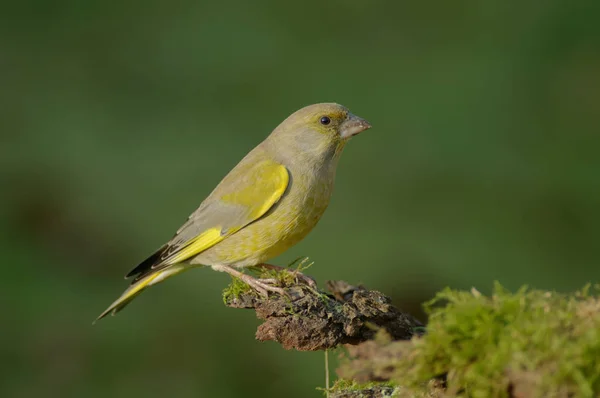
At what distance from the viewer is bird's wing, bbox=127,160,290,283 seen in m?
4.10

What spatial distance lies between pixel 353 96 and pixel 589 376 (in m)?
5.36

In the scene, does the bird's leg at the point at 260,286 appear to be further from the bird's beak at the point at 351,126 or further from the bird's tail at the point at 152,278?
the bird's beak at the point at 351,126

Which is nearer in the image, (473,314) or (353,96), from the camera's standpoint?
(473,314)

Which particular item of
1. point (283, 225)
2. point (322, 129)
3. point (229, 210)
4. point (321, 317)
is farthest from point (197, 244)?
point (321, 317)

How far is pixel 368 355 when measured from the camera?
86.9 inches

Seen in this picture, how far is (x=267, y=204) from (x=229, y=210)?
0.31 metres

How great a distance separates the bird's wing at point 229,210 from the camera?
4102 mm

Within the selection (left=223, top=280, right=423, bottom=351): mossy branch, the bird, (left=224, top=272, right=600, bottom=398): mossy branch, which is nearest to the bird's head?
A: the bird

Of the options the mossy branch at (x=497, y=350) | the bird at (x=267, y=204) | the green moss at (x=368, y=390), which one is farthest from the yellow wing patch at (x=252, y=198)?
the mossy branch at (x=497, y=350)

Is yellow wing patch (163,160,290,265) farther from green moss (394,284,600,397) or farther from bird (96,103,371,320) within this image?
green moss (394,284,600,397)

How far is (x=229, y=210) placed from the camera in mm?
4250

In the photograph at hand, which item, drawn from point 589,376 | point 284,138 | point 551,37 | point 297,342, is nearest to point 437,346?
point 589,376

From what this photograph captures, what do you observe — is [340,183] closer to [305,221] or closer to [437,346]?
[305,221]

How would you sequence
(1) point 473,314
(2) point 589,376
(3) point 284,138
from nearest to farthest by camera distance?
(2) point 589,376 → (1) point 473,314 → (3) point 284,138
